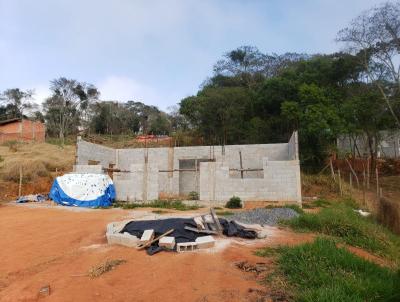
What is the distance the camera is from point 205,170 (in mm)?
13828

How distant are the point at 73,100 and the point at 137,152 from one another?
20315 millimetres

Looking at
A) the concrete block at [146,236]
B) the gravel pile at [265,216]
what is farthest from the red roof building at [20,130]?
the concrete block at [146,236]

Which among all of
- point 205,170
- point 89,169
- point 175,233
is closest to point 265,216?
point 175,233

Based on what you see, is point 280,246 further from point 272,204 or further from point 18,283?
point 272,204

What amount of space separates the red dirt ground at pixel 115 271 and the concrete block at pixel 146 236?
0.26 meters

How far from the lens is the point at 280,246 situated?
19.1 ft

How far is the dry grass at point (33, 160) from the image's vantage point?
59.6ft

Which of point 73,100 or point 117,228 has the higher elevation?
point 73,100

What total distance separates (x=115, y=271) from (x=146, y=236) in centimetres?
123

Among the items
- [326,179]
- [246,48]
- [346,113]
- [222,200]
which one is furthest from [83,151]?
[246,48]

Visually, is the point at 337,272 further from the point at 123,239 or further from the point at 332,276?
A: the point at 123,239

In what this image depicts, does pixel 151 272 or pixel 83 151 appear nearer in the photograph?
pixel 151 272

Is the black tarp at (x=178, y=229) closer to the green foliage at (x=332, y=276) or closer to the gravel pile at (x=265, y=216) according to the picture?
the green foliage at (x=332, y=276)

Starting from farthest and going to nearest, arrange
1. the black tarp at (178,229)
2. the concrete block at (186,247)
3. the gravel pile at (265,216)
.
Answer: the gravel pile at (265,216) < the black tarp at (178,229) < the concrete block at (186,247)
